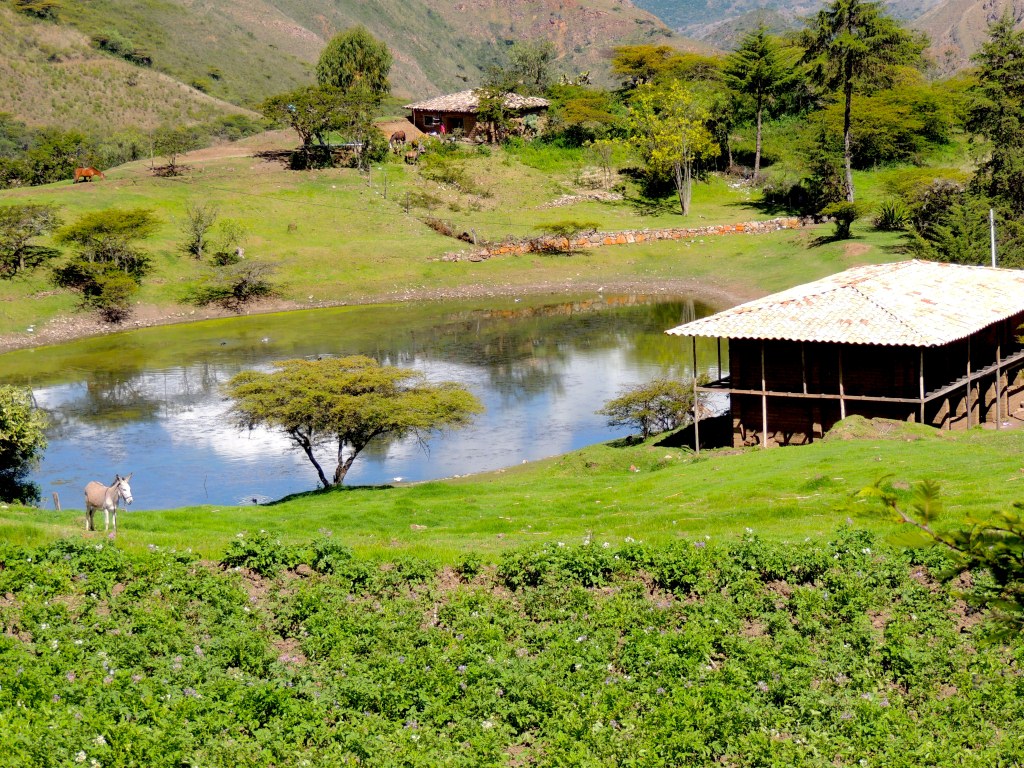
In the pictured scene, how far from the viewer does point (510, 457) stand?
3406 cm

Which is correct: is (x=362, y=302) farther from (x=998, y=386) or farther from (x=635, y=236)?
(x=998, y=386)

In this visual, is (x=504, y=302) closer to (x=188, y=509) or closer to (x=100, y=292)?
(x=100, y=292)

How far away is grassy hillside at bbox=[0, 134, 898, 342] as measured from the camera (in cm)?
6353

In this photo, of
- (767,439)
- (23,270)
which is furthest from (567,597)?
(23,270)

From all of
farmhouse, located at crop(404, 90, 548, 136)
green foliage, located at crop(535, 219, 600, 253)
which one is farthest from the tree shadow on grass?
farmhouse, located at crop(404, 90, 548, 136)

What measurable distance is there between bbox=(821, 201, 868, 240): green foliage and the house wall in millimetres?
30724

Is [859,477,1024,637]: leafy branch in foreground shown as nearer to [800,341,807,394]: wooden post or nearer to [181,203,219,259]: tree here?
[800,341,807,394]: wooden post

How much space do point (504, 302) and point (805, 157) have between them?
23.9 metres

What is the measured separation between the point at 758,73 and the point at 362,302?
38545mm

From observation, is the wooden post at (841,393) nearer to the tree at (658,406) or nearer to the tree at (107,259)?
the tree at (658,406)

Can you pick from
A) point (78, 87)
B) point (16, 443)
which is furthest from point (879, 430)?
point (78, 87)

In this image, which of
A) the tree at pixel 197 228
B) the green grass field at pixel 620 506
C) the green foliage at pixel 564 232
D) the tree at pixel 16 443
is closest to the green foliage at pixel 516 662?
the green grass field at pixel 620 506

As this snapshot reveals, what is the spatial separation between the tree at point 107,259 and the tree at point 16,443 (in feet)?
102

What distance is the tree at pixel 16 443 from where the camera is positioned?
29.0m
